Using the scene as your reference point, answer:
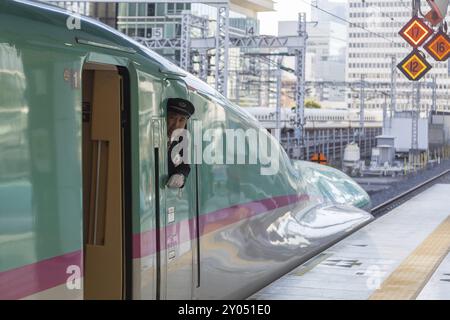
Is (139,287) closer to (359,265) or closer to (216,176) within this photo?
(216,176)

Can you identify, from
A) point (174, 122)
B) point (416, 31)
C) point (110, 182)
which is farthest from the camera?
point (416, 31)

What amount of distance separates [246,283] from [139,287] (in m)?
2.14

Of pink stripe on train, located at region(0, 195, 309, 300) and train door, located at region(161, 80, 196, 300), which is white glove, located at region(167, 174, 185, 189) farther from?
pink stripe on train, located at region(0, 195, 309, 300)

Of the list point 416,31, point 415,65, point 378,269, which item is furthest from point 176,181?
point 415,65

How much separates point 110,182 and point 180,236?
2.46 feet

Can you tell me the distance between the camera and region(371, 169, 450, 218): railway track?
1598cm

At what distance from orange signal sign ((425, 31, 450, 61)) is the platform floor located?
622 centimetres

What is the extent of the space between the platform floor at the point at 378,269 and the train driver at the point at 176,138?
7.22 feet

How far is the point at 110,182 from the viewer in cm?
452

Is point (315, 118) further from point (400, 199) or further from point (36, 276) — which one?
point (36, 276)

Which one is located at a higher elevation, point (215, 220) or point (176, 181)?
point (176, 181)

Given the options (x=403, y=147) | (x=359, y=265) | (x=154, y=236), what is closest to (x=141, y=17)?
(x=403, y=147)

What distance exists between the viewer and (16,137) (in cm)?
344
